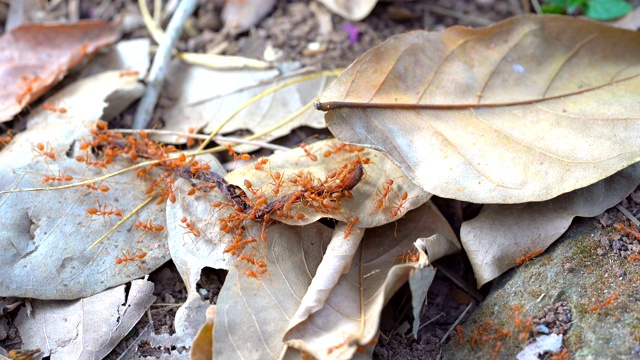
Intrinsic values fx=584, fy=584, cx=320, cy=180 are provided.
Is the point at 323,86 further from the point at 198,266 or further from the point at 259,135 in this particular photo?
the point at 198,266

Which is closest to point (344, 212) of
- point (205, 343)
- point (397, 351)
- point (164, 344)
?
point (397, 351)

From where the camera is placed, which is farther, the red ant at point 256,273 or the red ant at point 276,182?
the red ant at point 276,182

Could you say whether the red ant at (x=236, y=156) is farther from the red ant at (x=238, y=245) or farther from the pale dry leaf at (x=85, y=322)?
the pale dry leaf at (x=85, y=322)

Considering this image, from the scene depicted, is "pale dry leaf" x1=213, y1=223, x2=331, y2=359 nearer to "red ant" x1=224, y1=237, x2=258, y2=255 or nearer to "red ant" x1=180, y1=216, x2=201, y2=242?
"red ant" x1=224, y1=237, x2=258, y2=255

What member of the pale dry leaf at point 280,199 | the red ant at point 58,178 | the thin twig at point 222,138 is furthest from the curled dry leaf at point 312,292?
the red ant at point 58,178

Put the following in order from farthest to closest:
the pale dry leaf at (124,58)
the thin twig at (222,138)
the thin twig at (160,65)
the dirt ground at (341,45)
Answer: the pale dry leaf at (124,58) → the thin twig at (160,65) → the thin twig at (222,138) → the dirt ground at (341,45)

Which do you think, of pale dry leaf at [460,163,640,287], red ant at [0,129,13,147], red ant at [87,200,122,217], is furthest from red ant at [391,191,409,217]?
red ant at [0,129,13,147]

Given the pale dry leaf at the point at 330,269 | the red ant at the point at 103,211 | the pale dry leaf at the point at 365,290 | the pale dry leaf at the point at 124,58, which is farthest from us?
the pale dry leaf at the point at 124,58
